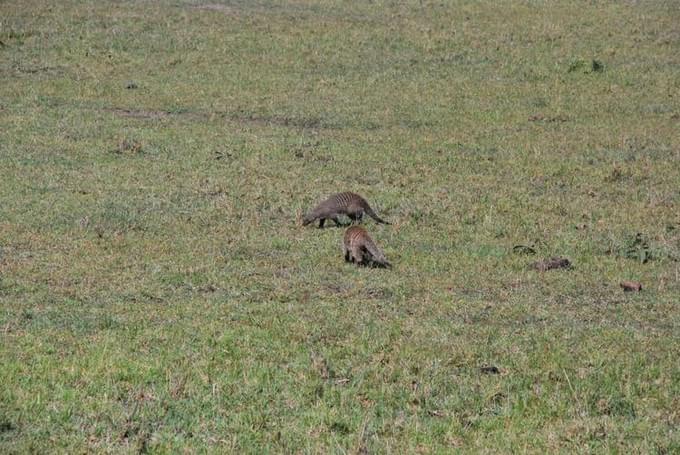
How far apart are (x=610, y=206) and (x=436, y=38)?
1168 centimetres

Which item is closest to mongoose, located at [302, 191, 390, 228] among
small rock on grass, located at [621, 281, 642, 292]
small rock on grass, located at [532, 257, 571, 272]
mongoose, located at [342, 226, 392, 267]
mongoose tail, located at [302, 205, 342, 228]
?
mongoose tail, located at [302, 205, 342, 228]

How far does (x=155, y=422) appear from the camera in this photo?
5.80 metres

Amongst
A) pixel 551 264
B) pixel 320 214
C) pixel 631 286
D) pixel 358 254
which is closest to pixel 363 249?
pixel 358 254

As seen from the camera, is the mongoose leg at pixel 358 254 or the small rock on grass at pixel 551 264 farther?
the small rock on grass at pixel 551 264

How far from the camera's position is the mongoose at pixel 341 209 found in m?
11.5

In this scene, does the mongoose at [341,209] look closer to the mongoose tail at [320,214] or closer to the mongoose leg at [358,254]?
the mongoose tail at [320,214]

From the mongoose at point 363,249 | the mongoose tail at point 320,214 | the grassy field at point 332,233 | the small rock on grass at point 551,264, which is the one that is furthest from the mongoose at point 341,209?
the small rock on grass at point 551,264

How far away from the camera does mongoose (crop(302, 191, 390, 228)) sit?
11539mm

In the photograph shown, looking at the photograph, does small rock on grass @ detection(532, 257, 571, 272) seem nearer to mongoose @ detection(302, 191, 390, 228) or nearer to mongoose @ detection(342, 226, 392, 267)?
mongoose @ detection(342, 226, 392, 267)

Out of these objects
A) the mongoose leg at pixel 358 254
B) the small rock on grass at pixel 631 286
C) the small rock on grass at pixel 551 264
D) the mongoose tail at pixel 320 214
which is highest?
the mongoose tail at pixel 320 214

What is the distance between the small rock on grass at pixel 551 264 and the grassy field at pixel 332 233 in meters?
0.12

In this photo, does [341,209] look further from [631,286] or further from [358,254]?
[631,286]

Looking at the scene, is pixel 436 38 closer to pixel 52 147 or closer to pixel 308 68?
pixel 308 68

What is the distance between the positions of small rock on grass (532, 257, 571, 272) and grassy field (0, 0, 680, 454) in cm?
12
